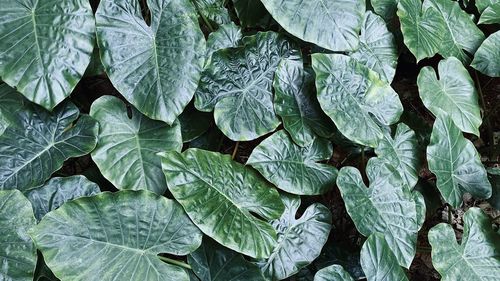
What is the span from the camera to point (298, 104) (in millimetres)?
1725

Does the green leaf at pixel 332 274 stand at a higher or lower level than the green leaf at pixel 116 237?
lower

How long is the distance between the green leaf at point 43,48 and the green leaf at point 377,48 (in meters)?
0.94

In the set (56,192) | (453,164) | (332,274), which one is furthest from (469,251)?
(56,192)

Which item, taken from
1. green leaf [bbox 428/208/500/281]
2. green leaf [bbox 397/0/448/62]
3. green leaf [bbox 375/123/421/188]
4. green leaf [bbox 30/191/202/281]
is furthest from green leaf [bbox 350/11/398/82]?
green leaf [bbox 30/191/202/281]

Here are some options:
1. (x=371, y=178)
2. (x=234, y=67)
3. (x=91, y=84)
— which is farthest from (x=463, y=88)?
(x=91, y=84)

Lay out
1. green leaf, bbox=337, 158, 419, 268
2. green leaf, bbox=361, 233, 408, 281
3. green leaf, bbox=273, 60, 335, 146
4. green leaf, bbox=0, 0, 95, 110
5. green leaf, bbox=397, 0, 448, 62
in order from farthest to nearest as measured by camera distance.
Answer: green leaf, bbox=397, 0, 448, 62
green leaf, bbox=273, 60, 335, 146
green leaf, bbox=337, 158, 419, 268
green leaf, bbox=361, 233, 408, 281
green leaf, bbox=0, 0, 95, 110

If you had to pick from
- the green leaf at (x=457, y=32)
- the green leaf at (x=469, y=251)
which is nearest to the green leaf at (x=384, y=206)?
the green leaf at (x=469, y=251)

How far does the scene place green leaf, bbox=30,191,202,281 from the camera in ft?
4.02

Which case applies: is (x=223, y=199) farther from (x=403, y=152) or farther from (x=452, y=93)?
(x=452, y=93)

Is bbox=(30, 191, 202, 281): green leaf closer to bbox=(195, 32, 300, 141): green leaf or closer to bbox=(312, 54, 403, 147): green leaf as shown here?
bbox=(195, 32, 300, 141): green leaf

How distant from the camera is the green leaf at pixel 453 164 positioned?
174 cm

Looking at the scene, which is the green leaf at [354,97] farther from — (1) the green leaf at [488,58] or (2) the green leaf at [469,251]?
(1) the green leaf at [488,58]

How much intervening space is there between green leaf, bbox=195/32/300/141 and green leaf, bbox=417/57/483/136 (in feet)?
1.84

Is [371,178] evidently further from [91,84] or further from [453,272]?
[91,84]
